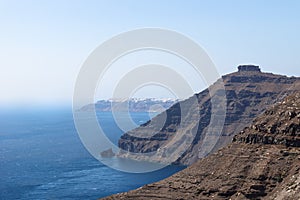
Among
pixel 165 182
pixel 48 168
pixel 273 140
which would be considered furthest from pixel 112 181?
pixel 273 140

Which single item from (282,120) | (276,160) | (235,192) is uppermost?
(282,120)

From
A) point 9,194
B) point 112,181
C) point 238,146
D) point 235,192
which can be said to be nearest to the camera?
point 235,192

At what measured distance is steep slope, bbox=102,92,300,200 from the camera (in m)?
75.4

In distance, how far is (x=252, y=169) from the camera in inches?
3155

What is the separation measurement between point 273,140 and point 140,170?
12080cm

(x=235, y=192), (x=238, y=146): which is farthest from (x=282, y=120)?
(x=235, y=192)

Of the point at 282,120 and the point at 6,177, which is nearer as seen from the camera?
the point at 282,120

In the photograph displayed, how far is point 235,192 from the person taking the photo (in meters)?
77.4

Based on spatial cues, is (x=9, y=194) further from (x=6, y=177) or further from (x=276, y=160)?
(x=276, y=160)

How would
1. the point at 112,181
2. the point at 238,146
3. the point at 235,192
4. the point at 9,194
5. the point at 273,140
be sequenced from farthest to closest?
the point at 112,181 < the point at 9,194 < the point at 238,146 < the point at 273,140 < the point at 235,192

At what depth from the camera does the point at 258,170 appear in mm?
78875

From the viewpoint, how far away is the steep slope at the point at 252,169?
7544 cm

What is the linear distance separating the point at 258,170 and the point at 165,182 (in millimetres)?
18939

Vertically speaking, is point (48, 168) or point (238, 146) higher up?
point (238, 146)
